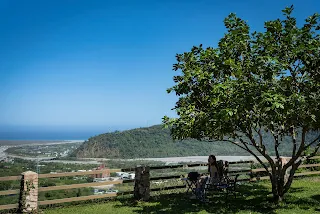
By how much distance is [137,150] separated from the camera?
62.7 metres

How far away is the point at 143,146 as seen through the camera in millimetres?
64312

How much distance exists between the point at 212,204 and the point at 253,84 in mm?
5145

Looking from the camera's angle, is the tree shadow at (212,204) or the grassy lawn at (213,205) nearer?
the grassy lawn at (213,205)

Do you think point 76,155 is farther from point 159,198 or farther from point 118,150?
point 159,198

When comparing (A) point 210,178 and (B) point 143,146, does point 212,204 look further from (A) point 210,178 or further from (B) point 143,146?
(B) point 143,146

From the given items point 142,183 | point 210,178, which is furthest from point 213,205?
point 142,183

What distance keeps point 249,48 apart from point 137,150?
5344cm

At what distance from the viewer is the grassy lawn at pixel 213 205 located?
10.4 metres

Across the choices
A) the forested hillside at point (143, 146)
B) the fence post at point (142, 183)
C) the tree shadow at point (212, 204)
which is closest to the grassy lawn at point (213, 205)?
the tree shadow at point (212, 204)

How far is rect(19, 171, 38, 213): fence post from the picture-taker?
10.0m

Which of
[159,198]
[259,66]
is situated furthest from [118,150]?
[259,66]

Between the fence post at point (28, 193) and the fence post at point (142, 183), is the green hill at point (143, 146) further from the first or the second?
the fence post at point (28, 193)

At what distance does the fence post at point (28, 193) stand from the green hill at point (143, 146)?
4912 centimetres

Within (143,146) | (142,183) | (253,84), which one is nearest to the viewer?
(253,84)
